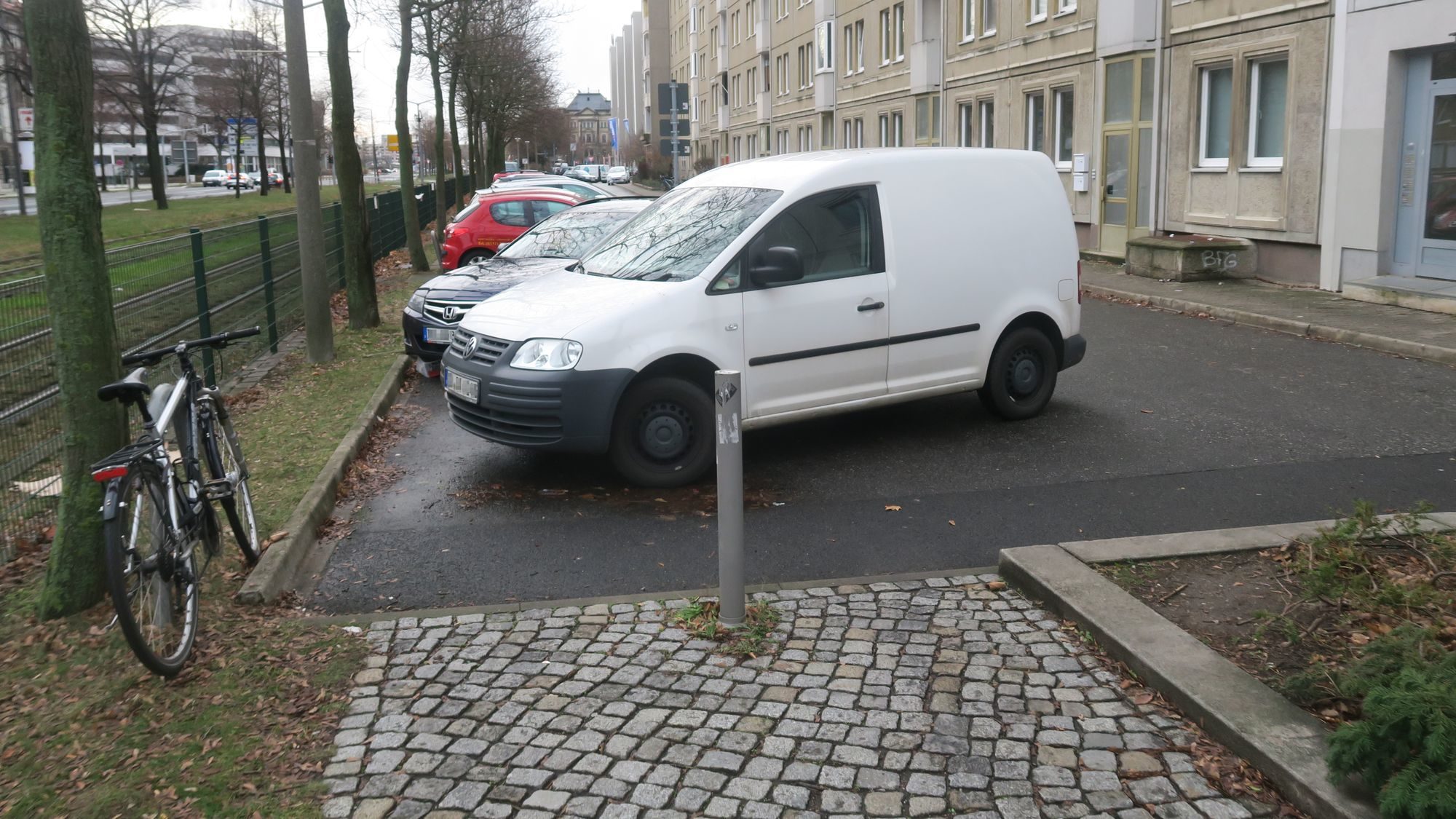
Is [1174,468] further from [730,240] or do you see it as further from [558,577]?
[558,577]

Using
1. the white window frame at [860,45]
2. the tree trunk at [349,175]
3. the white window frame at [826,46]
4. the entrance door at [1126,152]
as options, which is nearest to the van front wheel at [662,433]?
the tree trunk at [349,175]

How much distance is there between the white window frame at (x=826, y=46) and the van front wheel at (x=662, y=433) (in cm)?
4078

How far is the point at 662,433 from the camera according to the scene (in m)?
7.46

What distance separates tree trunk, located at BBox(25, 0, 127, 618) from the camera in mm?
5016

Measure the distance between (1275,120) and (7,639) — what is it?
1794 cm

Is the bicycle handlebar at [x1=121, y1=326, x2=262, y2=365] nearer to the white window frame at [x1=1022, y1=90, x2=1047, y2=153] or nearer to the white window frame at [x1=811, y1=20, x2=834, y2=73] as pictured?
the white window frame at [x1=1022, y1=90, x2=1047, y2=153]

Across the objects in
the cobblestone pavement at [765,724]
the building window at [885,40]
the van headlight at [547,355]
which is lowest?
the cobblestone pavement at [765,724]

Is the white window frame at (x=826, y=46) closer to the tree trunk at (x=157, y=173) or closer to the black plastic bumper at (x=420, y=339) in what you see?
the tree trunk at (x=157, y=173)

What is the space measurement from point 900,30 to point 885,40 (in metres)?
1.56

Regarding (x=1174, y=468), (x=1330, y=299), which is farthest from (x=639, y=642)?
(x=1330, y=299)

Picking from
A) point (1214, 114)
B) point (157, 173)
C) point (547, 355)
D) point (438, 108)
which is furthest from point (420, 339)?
point (157, 173)

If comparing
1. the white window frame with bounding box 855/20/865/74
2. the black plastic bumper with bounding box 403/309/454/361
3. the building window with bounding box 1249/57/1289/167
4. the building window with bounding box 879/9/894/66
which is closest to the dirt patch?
the black plastic bumper with bounding box 403/309/454/361

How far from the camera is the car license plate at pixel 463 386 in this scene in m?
7.54

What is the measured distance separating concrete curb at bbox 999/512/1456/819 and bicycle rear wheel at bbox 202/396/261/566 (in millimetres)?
3594
